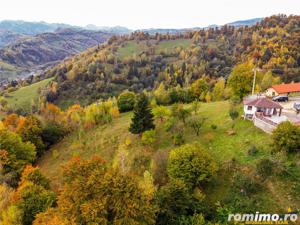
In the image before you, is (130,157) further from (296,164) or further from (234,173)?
(296,164)

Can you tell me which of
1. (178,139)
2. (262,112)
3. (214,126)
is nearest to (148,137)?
(178,139)

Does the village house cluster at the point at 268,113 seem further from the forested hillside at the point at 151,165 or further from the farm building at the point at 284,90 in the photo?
the farm building at the point at 284,90

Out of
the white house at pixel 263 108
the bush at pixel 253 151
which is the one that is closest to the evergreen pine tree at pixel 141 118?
the white house at pixel 263 108

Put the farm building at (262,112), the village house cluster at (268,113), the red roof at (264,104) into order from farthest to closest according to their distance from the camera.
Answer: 1. the red roof at (264,104)
2. the farm building at (262,112)
3. the village house cluster at (268,113)

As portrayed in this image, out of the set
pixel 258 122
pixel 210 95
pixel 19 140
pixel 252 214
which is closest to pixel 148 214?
pixel 252 214

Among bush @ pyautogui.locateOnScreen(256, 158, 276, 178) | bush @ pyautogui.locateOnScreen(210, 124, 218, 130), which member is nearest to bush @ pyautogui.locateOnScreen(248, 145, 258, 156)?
bush @ pyautogui.locateOnScreen(256, 158, 276, 178)

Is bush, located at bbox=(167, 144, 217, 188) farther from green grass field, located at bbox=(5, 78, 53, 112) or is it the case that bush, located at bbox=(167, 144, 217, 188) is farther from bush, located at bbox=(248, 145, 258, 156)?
green grass field, located at bbox=(5, 78, 53, 112)
